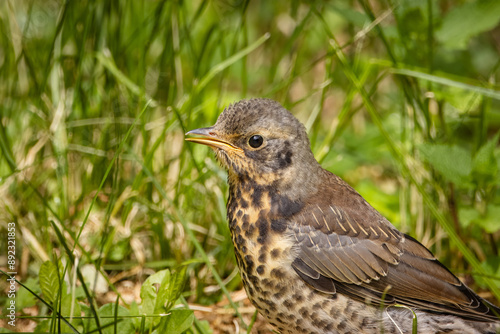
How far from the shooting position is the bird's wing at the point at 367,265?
282 centimetres

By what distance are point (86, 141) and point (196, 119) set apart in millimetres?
774

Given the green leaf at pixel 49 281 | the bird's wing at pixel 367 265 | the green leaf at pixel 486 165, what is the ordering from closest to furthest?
the green leaf at pixel 49 281
the bird's wing at pixel 367 265
the green leaf at pixel 486 165

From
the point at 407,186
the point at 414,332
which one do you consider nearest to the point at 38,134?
the point at 407,186

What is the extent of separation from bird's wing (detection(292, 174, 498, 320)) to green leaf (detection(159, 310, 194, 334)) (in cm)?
51

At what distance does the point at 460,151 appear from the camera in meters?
3.55

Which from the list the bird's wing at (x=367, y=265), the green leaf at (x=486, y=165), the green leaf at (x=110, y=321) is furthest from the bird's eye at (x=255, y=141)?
the green leaf at (x=486, y=165)

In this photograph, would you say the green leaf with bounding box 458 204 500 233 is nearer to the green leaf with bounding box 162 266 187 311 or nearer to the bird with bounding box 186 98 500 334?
the bird with bounding box 186 98 500 334

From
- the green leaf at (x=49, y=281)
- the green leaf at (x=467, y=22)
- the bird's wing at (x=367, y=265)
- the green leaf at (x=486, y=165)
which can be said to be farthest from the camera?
the green leaf at (x=467, y=22)

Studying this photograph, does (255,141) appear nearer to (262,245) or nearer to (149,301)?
(262,245)

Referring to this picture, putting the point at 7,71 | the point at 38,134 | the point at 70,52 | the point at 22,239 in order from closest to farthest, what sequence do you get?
the point at 22,239 → the point at 38,134 → the point at 7,71 → the point at 70,52

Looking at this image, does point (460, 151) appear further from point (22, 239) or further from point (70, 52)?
point (70, 52)

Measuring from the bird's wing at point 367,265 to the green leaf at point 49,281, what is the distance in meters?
1.05

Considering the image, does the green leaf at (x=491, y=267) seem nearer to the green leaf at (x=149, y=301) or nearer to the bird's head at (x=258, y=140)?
the bird's head at (x=258, y=140)

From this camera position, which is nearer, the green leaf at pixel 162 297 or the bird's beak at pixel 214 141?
the green leaf at pixel 162 297
